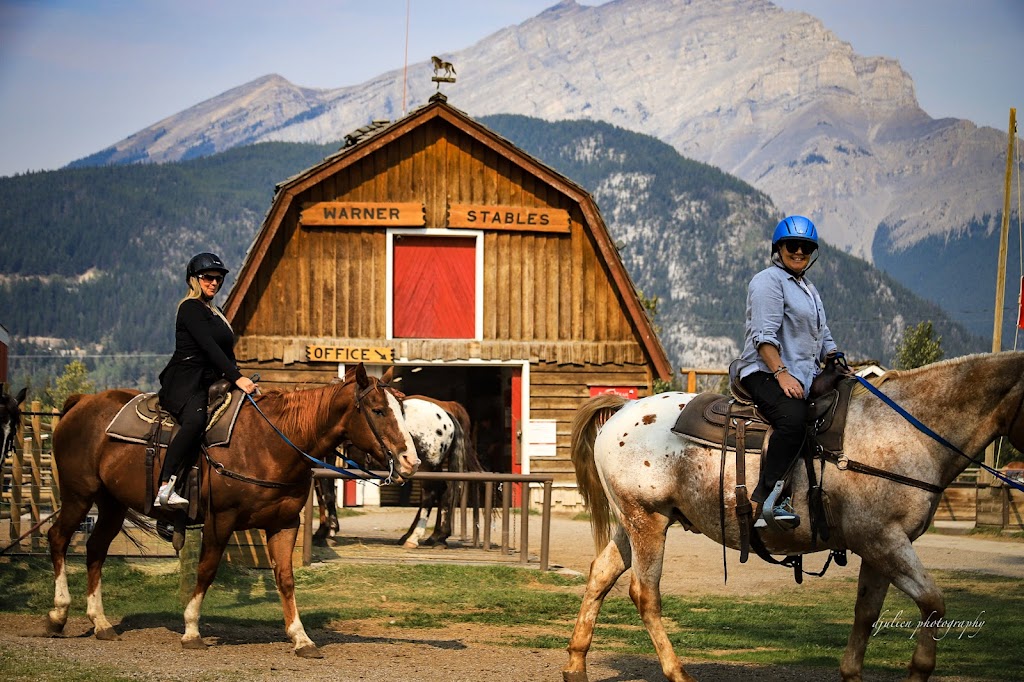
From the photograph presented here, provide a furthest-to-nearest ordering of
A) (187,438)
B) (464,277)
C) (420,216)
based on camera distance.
→ (464,277), (420,216), (187,438)

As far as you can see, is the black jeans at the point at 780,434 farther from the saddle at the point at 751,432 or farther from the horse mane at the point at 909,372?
the horse mane at the point at 909,372

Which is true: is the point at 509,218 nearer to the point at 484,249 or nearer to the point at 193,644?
the point at 484,249

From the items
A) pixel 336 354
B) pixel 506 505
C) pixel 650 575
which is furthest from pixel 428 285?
pixel 650 575

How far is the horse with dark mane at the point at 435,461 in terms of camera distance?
19.1 metres

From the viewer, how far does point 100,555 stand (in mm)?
10969

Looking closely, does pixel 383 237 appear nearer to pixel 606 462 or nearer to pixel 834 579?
pixel 834 579

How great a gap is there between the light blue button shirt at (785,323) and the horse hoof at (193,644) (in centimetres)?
487

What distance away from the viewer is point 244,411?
1048 centimetres

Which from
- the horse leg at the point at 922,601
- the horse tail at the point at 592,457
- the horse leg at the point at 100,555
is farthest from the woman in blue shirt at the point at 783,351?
the horse leg at the point at 100,555

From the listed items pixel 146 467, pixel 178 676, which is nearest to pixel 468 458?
pixel 146 467

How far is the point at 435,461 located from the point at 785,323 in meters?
11.3

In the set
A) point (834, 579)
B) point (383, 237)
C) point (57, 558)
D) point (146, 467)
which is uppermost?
point (383, 237)

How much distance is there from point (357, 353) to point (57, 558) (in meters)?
15.1

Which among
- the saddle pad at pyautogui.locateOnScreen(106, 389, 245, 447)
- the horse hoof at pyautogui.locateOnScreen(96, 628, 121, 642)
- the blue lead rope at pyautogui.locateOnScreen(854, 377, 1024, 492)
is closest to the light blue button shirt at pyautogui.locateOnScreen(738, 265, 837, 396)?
the blue lead rope at pyautogui.locateOnScreen(854, 377, 1024, 492)
